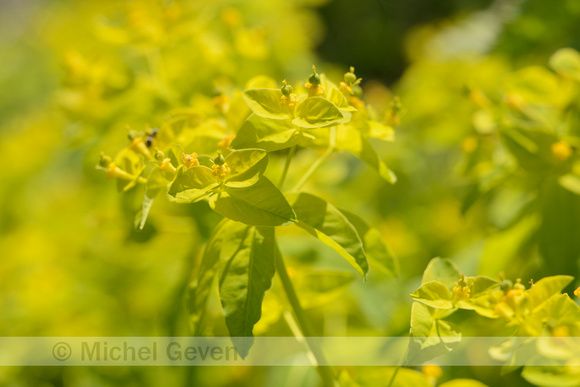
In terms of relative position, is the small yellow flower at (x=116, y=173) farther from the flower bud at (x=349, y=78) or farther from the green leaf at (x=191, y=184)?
the flower bud at (x=349, y=78)

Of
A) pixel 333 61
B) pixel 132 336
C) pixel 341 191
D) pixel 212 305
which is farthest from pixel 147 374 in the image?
pixel 333 61

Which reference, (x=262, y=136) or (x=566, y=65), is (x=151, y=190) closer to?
(x=262, y=136)

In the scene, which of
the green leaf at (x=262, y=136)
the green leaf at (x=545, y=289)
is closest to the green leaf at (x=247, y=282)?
the green leaf at (x=262, y=136)

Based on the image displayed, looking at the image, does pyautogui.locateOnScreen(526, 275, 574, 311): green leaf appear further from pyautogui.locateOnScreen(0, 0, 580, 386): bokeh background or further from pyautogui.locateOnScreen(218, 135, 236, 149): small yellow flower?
pyautogui.locateOnScreen(218, 135, 236, 149): small yellow flower

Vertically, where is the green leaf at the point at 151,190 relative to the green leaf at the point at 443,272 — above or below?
above

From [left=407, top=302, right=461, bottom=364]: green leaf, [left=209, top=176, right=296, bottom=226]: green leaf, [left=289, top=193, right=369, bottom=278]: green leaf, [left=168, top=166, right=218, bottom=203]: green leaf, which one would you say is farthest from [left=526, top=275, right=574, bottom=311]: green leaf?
[left=168, top=166, right=218, bottom=203]: green leaf

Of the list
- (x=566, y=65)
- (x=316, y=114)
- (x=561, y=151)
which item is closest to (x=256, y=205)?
(x=316, y=114)

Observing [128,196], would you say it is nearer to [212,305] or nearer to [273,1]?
[212,305]
